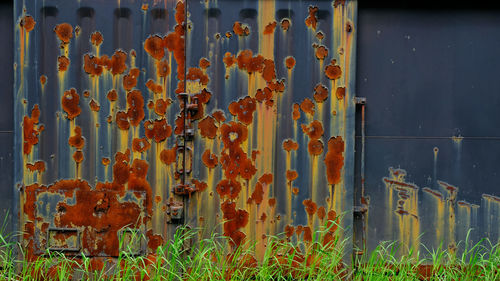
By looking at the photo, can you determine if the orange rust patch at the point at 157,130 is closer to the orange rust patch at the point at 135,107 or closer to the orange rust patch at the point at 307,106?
the orange rust patch at the point at 135,107

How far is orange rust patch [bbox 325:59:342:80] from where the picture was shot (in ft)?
6.23

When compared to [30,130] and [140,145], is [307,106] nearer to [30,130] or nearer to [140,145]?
[140,145]

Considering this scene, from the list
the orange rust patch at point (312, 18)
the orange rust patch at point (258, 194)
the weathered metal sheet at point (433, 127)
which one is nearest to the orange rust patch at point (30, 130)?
the orange rust patch at point (258, 194)

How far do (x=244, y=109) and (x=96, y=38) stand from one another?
94cm

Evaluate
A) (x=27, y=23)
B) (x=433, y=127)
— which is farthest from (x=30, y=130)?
(x=433, y=127)

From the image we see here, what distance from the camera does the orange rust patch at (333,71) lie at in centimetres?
190

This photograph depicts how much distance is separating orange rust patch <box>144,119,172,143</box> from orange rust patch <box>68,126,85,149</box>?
14.7 inches

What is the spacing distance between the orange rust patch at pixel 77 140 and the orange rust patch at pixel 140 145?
29 cm

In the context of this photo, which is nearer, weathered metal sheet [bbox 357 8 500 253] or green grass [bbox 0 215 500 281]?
green grass [bbox 0 215 500 281]

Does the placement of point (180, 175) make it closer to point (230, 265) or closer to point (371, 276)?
point (230, 265)

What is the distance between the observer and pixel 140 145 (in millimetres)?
1905

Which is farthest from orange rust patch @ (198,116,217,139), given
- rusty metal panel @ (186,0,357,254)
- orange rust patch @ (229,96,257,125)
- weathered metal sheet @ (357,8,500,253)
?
weathered metal sheet @ (357,8,500,253)

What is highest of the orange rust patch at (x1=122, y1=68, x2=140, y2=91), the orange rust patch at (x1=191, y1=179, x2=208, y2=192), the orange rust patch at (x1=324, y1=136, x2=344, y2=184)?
the orange rust patch at (x1=122, y1=68, x2=140, y2=91)

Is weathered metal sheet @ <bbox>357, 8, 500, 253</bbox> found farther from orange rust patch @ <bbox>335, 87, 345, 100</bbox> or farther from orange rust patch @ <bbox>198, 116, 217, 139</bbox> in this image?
orange rust patch @ <bbox>198, 116, 217, 139</bbox>
